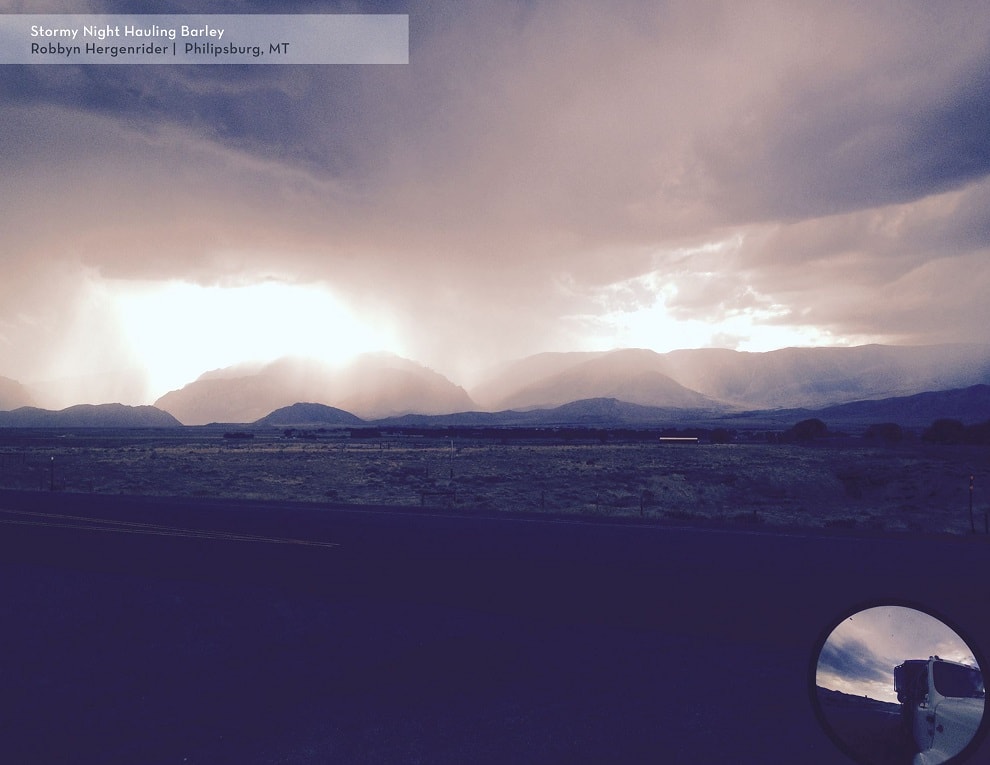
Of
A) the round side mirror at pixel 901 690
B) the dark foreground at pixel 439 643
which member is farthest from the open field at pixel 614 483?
the round side mirror at pixel 901 690

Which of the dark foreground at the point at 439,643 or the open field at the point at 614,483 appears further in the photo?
the open field at the point at 614,483

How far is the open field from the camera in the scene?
2514cm

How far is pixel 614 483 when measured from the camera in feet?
115

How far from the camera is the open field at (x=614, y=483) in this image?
25141mm

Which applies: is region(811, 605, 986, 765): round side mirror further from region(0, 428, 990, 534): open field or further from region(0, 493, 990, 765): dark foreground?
region(0, 428, 990, 534): open field

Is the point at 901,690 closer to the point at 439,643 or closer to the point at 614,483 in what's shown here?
the point at 439,643

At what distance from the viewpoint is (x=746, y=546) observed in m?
14.7

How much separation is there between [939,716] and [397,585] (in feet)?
30.0

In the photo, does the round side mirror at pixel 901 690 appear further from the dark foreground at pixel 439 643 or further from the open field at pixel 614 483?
the open field at pixel 614 483

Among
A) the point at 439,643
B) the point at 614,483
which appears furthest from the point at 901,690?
the point at 614,483

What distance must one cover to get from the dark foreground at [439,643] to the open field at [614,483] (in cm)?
832

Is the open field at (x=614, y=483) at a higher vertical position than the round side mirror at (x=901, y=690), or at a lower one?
lower

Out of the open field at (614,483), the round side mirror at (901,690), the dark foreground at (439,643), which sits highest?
the round side mirror at (901,690)

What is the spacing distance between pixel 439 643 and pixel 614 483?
2805 cm
